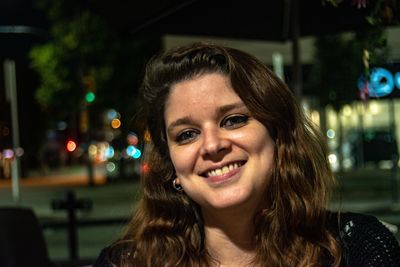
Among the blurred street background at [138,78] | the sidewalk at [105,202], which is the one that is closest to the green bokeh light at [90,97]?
the blurred street background at [138,78]

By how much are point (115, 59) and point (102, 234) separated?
10427 millimetres

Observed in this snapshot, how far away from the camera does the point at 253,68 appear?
6.12 feet

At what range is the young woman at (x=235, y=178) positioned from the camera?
1.80 metres

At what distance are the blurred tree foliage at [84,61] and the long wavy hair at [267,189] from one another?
18922mm

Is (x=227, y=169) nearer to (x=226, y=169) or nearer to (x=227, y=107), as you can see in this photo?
(x=226, y=169)

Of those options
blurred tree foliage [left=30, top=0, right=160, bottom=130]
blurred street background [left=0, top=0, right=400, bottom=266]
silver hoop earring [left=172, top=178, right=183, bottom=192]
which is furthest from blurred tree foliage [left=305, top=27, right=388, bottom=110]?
silver hoop earring [left=172, top=178, right=183, bottom=192]

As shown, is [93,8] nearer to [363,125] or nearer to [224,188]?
[224,188]

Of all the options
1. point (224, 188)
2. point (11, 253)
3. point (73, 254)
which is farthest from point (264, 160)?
point (73, 254)

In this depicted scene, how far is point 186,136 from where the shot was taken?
6.08 feet

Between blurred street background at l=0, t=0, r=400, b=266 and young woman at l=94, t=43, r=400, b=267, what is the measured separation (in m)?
0.20

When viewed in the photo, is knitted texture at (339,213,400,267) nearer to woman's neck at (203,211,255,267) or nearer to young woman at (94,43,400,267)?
A: young woman at (94,43,400,267)

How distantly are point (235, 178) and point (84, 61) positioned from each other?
64.5ft

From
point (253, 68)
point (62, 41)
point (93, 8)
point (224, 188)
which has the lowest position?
point (224, 188)

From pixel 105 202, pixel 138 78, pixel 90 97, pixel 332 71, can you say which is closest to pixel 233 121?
pixel 138 78
